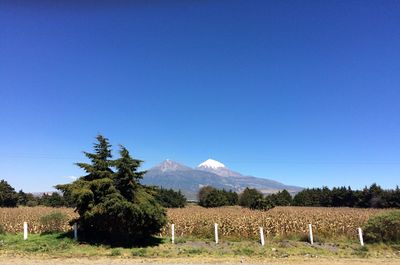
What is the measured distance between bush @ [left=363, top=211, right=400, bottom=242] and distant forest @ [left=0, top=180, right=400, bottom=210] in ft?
152

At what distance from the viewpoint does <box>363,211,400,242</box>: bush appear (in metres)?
20.9

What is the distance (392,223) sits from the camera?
68.6 feet

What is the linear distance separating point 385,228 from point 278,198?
67.9 metres

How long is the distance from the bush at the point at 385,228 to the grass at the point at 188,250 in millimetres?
1436

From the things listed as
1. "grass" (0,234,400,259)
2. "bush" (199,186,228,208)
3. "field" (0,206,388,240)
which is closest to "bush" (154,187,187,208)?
"bush" (199,186,228,208)

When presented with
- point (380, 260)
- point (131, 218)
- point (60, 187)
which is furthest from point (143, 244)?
point (380, 260)

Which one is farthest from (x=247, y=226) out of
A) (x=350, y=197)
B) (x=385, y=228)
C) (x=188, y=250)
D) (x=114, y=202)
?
(x=350, y=197)

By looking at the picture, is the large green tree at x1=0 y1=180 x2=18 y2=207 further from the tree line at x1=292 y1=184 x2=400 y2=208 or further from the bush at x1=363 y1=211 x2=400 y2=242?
the bush at x1=363 y1=211 x2=400 y2=242

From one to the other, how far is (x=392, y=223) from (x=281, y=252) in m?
7.63

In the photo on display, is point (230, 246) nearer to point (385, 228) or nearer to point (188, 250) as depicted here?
point (188, 250)

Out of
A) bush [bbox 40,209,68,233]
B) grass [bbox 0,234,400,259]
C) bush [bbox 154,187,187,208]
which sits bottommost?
grass [bbox 0,234,400,259]

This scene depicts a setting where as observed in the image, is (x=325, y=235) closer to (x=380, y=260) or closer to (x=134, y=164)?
(x=380, y=260)

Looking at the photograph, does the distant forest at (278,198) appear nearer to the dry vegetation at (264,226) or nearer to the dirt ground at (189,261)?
the dry vegetation at (264,226)

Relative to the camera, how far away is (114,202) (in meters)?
18.1
